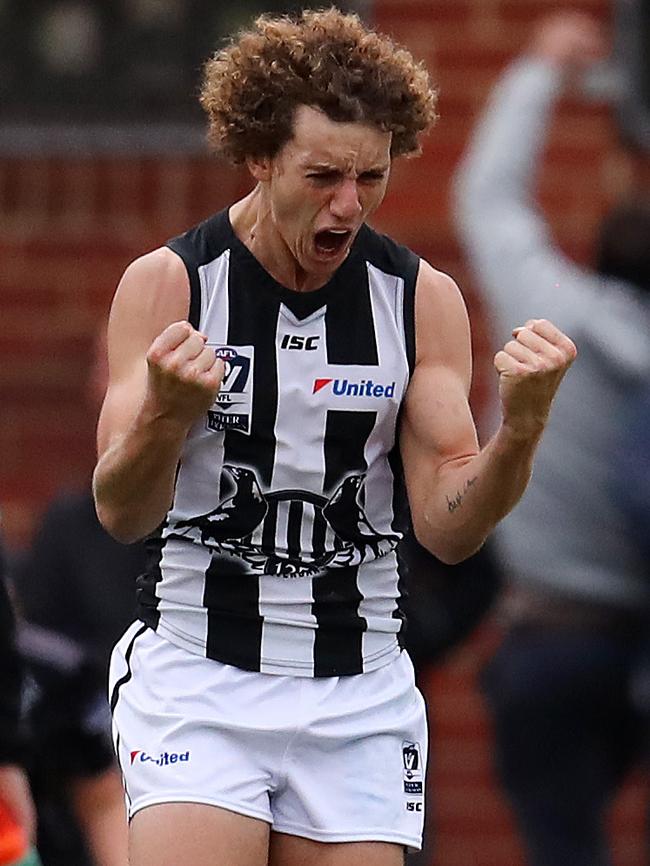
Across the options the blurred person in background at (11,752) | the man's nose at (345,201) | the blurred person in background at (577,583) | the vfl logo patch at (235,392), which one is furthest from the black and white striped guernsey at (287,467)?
the blurred person in background at (577,583)

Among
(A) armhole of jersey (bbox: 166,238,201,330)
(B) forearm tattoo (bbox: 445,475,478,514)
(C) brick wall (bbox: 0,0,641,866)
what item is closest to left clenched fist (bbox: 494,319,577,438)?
(B) forearm tattoo (bbox: 445,475,478,514)

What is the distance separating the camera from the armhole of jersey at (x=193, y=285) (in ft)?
13.5

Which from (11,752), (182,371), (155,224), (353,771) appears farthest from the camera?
(155,224)

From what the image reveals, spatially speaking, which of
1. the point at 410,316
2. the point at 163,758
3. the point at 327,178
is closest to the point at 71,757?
the point at 163,758

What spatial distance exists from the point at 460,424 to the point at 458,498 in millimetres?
166

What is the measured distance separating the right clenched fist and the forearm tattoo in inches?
19.5

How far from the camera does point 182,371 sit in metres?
3.78

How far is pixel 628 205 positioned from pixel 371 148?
277cm

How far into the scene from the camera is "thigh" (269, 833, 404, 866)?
4109 millimetres

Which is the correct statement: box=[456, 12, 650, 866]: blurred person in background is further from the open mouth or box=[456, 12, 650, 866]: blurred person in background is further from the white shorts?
the open mouth

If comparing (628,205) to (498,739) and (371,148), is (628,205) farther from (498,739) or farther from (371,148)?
(371,148)

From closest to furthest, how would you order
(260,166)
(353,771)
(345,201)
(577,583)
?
(345,201)
(260,166)
(353,771)
(577,583)

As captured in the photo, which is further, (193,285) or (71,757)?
(71,757)

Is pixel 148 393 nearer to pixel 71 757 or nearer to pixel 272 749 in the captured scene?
pixel 272 749
